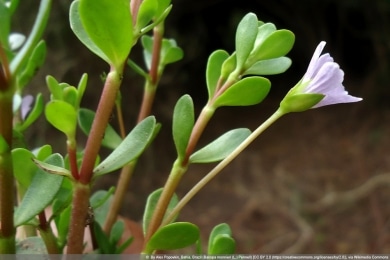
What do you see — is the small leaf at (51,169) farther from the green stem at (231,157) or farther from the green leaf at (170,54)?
the green leaf at (170,54)

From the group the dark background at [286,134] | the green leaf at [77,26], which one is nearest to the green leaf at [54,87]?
the green leaf at [77,26]

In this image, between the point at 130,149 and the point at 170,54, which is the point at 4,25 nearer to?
the point at 130,149

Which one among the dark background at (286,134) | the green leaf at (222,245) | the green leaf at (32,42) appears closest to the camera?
the green leaf at (32,42)

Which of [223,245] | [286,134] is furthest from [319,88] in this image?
[286,134]

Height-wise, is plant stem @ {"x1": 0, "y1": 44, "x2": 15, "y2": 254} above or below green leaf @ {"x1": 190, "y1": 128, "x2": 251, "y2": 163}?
above

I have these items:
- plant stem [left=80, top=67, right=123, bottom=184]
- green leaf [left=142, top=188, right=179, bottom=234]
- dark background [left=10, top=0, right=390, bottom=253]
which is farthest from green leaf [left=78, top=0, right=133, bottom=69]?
dark background [left=10, top=0, right=390, bottom=253]

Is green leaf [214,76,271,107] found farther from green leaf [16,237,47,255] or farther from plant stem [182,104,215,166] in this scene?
green leaf [16,237,47,255]

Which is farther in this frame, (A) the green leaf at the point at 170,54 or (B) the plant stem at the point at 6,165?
(A) the green leaf at the point at 170,54
